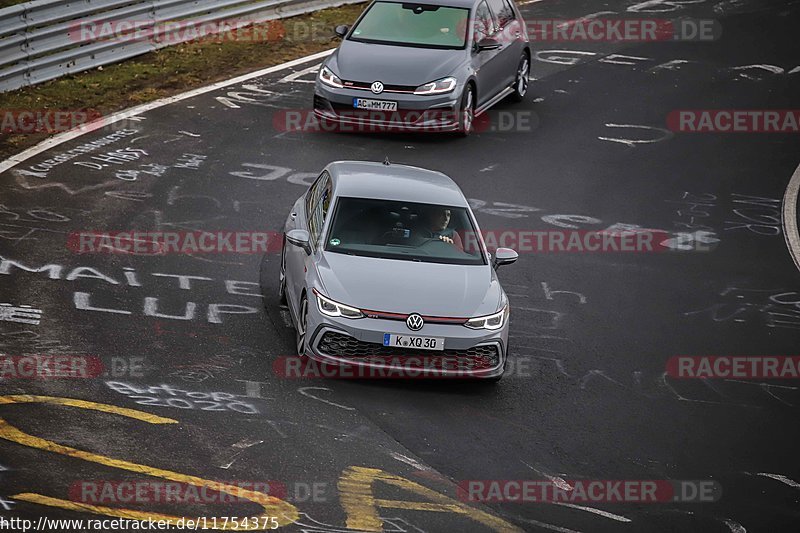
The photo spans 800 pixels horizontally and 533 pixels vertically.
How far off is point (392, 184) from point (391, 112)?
5.68 meters

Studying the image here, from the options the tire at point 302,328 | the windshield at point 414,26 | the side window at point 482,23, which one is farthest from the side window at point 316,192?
the side window at point 482,23

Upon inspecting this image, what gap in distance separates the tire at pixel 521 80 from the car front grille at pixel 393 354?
10705 mm

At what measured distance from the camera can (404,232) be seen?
12.0 metres

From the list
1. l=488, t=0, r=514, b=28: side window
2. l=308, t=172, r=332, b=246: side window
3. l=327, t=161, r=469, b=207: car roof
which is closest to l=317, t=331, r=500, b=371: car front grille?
l=308, t=172, r=332, b=246: side window

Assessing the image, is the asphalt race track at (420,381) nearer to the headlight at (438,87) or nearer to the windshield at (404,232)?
the headlight at (438,87)

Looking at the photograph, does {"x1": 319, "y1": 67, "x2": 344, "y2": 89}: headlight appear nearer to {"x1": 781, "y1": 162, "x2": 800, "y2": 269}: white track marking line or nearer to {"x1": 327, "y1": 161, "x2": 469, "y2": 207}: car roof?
{"x1": 327, "y1": 161, "x2": 469, "y2": 207}: car roof

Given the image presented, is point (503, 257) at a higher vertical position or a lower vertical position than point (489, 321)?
higher

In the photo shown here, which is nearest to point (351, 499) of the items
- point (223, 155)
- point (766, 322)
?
point (766, 322)

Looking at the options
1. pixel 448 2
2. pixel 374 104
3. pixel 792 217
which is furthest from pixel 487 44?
pixel 792 217

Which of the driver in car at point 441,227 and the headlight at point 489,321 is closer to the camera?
the headlight at point 489,321

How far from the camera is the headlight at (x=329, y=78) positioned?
18188mm

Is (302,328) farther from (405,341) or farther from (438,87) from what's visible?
(438,87)

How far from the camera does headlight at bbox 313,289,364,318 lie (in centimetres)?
1095

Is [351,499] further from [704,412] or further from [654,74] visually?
[654,74]
